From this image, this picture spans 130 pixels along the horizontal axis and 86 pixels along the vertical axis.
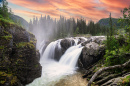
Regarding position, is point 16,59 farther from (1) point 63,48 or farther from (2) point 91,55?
(1) point 63,48

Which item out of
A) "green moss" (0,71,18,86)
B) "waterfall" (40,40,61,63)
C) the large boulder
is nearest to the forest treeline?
"waterfall" (40,40,61,63)

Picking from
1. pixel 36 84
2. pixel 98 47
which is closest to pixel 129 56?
pixel 98 47

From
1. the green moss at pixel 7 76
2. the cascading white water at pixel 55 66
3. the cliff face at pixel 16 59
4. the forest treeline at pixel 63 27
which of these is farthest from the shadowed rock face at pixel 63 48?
the forest treeline at pixel 63 27

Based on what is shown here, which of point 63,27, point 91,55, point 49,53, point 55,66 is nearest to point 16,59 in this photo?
point 55,66

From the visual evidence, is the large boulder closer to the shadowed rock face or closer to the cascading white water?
the cascading white water

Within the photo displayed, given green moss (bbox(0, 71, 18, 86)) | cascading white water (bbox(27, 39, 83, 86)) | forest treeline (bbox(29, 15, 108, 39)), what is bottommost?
cascading white water (bbox(27, 39, 83, 86))

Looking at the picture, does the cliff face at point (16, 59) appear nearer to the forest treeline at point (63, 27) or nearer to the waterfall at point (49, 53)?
the waterfall at point (49, 53)

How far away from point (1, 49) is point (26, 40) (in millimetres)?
4572

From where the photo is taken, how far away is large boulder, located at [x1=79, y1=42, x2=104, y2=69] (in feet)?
57.3

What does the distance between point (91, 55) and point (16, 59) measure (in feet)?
46.0

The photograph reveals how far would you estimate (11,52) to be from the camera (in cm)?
1170

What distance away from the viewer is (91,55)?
1808cm

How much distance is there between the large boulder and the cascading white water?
227 centimetres

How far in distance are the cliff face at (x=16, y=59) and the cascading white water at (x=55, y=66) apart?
5.82ft
